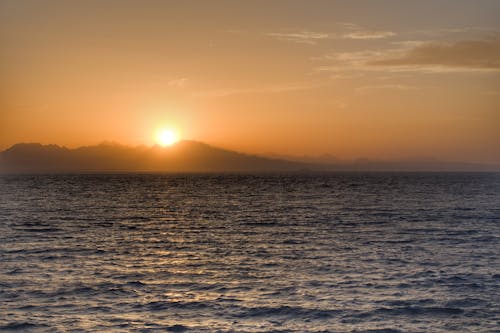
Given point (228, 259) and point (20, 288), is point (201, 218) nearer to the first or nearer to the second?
point (228, 259)

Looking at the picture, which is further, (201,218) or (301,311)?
(201,218)

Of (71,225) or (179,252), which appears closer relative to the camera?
(179,252)

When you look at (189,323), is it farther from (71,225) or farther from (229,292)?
(71,225)

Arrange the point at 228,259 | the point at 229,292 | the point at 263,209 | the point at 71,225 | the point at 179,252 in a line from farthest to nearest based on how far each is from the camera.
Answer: the point at 263,209 → the point at 71,225 → the point at 179,252 → the point at 228,259 → the point at 229,292

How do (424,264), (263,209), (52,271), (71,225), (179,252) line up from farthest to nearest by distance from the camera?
(263,209)
(71,225)
(179,252)
(424,264)
(52,271)

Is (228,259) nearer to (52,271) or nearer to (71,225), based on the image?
(52,271)

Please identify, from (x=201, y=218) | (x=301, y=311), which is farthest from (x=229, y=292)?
(x=201, y=218)

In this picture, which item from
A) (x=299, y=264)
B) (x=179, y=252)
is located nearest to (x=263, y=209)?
(x=179, y=252)

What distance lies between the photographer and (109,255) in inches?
1526

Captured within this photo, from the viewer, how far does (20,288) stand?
2778cm

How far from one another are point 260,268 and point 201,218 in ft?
122

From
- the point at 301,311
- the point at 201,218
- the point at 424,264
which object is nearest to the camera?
the point at 301,311

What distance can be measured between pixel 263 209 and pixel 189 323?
61.4 m

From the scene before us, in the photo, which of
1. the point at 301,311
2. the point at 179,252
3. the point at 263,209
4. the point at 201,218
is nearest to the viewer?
the point at 301,311
